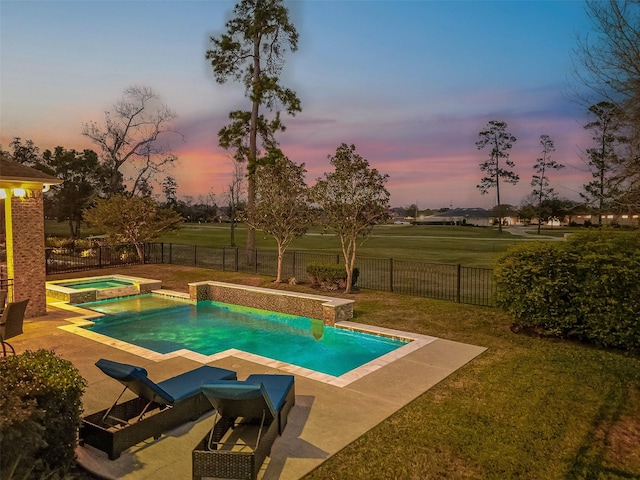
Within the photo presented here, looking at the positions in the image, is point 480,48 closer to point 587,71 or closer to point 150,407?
point 587,71

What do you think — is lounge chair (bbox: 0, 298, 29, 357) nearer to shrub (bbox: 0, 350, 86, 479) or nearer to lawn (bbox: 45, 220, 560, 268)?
shrub (bbox: 0, 350, 86, 479)

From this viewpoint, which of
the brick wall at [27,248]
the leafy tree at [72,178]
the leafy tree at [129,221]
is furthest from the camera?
the leafy tree at [72,178]

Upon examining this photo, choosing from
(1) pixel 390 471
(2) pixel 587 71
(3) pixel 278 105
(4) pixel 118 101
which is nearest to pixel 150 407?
(1) pixel 390 471

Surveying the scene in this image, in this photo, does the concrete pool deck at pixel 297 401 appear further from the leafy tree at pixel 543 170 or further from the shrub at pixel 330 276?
the leafy tree at pixel 543 170

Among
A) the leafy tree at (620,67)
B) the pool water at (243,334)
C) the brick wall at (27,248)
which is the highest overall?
the leafy tree at (620,67)

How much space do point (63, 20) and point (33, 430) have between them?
16.1ft

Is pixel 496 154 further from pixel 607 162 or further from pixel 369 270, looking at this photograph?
pixel 607 162

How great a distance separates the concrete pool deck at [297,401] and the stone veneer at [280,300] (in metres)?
2.64

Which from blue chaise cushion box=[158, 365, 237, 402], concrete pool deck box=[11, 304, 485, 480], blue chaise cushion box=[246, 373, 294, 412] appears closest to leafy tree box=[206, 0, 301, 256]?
concrete pool deck box=[11, 304, 485, 480]

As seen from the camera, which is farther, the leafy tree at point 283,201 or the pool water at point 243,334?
the leafy tree at point 283,201

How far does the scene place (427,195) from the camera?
53.5m

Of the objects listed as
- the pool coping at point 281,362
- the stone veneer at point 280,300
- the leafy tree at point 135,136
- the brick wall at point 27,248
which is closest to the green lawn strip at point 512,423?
the pool coping at point 281,362

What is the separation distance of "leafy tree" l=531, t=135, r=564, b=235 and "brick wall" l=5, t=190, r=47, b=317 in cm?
5852

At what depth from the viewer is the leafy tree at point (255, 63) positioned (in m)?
22.9
